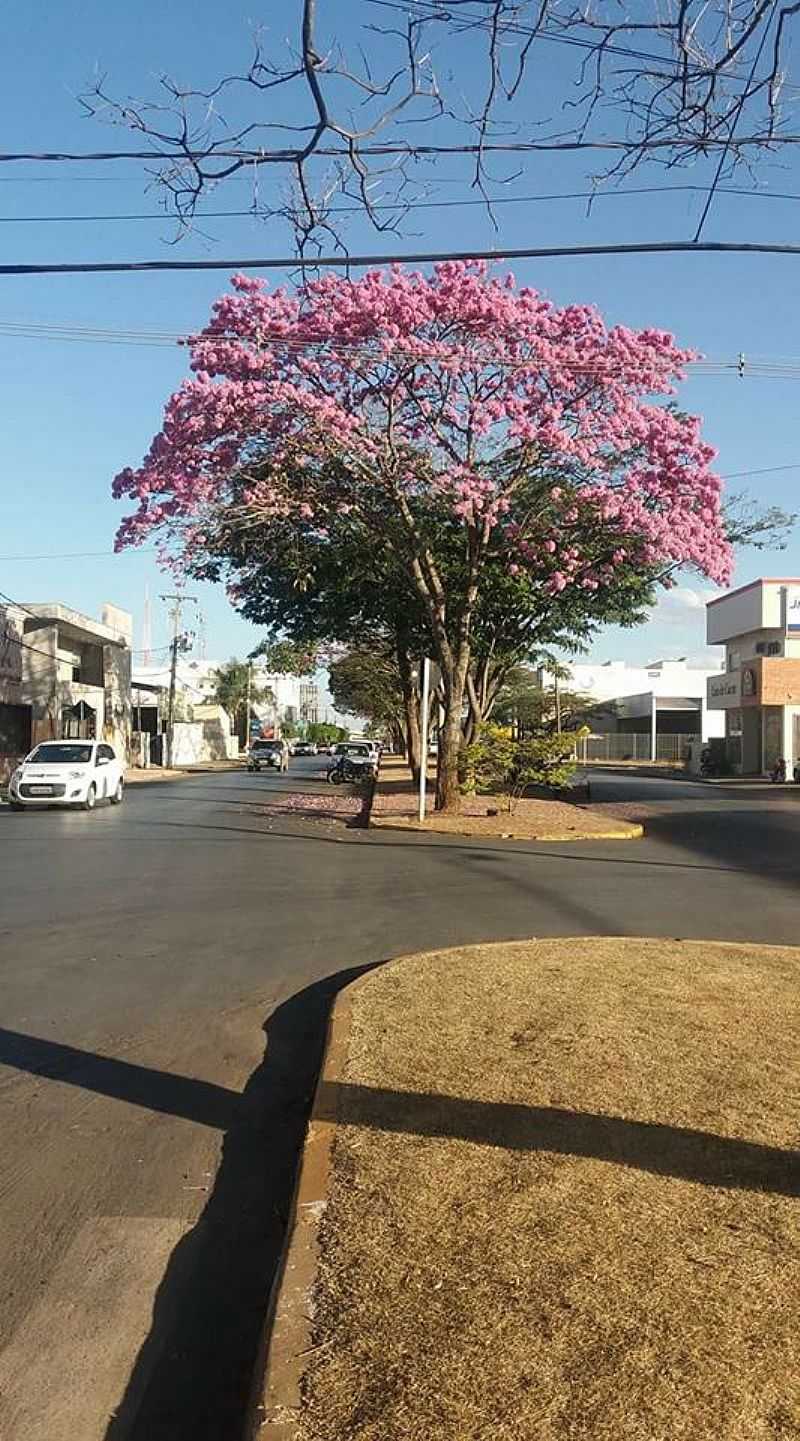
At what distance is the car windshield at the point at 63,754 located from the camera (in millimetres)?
29328

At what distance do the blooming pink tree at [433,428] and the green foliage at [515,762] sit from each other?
437cm

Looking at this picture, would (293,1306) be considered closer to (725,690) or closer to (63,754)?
(63,754)

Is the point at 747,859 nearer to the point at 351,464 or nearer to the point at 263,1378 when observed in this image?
the point at 351,464

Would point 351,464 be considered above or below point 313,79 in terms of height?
above

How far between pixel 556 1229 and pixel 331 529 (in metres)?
20.7

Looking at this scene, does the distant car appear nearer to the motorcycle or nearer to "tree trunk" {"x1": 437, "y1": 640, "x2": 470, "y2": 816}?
the motorcycle

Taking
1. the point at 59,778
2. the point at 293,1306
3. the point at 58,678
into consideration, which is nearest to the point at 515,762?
the point at 59,778

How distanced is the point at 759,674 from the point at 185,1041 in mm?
50911

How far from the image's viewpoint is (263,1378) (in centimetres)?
332

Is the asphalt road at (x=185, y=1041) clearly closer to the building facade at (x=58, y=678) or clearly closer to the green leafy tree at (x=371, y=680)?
the building facade at (x=58, y=678)

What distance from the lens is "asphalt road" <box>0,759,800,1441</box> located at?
3777 millimetres

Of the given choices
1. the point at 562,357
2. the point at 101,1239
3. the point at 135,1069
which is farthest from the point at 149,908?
the point at 562,357

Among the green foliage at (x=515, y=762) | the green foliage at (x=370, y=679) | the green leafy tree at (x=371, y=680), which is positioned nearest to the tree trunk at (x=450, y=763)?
the green foliage at (x=515, y=762)

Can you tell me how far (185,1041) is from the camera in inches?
289
